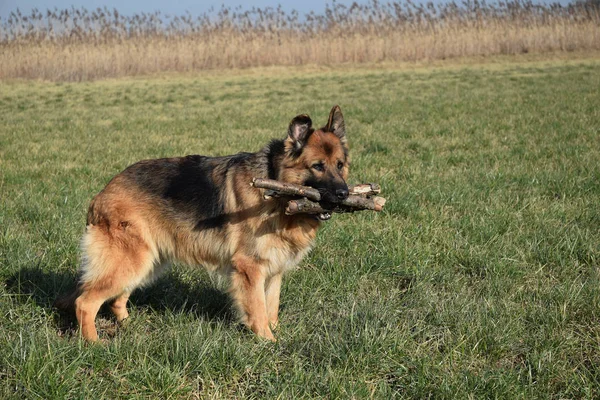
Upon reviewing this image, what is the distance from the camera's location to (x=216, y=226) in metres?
3.92

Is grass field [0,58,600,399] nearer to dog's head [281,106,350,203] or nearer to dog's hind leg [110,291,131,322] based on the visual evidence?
dog's hind leg [110,291,131,322]

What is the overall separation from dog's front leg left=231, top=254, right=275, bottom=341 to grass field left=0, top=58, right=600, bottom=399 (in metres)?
0.13

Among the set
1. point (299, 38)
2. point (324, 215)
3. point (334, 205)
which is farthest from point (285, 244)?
point (299, 38)

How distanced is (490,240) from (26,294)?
149 inches

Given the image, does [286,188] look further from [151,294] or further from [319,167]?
[151,294]

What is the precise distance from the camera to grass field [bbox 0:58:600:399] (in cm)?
294

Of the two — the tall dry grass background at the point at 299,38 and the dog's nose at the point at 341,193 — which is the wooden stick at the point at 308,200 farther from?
the tall dry grass background at the point at 299,38

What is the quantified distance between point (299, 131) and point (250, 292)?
1.14 m

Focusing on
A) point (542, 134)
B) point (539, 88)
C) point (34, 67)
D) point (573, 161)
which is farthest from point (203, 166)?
point (34, 67)

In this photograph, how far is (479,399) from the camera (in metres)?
2.81

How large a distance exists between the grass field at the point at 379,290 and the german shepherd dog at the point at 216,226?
254mm

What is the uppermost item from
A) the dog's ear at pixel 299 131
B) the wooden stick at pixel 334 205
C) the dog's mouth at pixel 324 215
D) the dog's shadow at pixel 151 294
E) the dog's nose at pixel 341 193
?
the dog's ear at pixel 299 131

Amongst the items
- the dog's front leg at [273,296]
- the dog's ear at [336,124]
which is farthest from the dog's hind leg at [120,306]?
the dog's ear at [336,124]

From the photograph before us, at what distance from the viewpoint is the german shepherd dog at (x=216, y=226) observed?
12.3 ft
